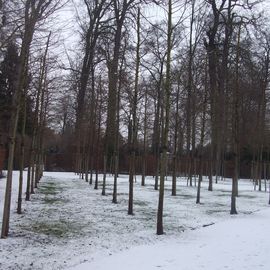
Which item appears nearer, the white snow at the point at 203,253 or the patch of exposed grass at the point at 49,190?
the white snow at the point at 203,253

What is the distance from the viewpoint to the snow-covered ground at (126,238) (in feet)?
28.5

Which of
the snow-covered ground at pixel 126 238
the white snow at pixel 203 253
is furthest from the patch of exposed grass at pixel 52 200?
the white snow at pixel 203 253

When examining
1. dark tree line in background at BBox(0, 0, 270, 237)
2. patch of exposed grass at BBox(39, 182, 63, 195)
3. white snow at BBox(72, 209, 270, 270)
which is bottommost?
white snow at BBox(72, 209, 270, 270)

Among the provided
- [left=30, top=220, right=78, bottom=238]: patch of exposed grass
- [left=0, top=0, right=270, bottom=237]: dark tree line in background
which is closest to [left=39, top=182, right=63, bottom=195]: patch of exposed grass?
[left=0, top=0, right=270, bottom=237]: dark tree line in background

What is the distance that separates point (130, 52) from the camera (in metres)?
18.1

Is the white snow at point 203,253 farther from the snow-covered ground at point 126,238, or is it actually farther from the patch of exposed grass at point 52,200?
the patch of exposed grass at point 52,200

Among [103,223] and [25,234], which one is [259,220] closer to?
[103,223]

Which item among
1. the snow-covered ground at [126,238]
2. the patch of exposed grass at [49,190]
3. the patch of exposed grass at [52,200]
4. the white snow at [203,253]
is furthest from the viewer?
the patch of exposed grass at [49,190]

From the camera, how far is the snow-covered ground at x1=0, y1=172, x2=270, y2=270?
870 cm

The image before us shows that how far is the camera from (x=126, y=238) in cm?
1120

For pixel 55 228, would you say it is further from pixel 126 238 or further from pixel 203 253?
pixel 203 253

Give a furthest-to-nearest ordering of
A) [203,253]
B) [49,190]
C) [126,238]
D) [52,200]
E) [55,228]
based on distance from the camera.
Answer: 1. [49,190]
2. [52,200]
3. [55,228]
4. [126,238]
5. [203,253]

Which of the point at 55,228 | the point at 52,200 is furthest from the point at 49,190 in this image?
the point at 55,228

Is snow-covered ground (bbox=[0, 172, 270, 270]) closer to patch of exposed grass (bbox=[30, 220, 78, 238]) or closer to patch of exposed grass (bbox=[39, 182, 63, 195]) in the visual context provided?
patch of exposed grass (bbox=[30, 220, 78, 238])
